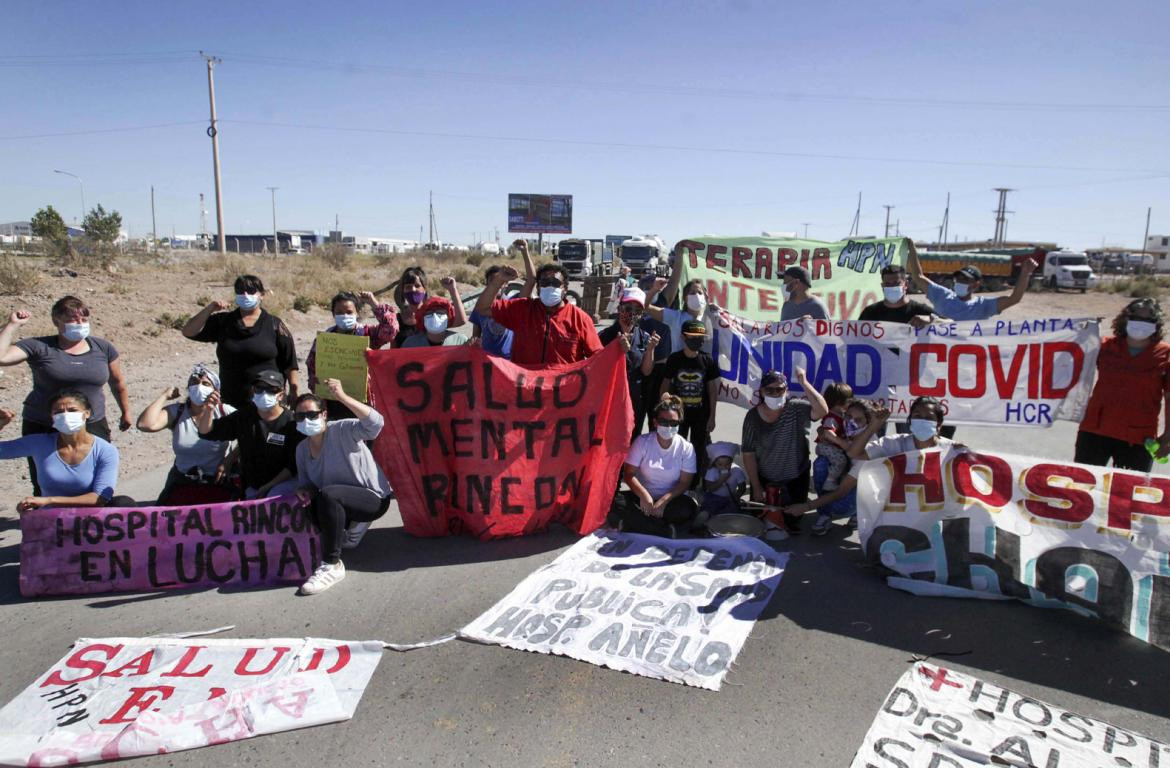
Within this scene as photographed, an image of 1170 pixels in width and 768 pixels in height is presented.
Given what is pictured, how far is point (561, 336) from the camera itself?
216 inches

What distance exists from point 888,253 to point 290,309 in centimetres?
1600

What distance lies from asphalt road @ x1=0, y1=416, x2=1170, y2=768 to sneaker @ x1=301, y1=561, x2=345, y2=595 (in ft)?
0.29

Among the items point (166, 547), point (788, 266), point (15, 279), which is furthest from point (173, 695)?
point (15, 279)

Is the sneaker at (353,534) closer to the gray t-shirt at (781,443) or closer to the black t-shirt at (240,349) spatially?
the black t-shirt at (240,349)

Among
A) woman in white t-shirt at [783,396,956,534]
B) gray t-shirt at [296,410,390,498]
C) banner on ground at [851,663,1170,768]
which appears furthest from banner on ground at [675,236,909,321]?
banner on ground at [851,663,1170,768]

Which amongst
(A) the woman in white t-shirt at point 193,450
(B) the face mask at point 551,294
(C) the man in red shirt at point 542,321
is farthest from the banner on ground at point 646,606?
(A) the woman in white t-shirt at point 193,450

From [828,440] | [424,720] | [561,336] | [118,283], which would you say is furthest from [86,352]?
[118,283]

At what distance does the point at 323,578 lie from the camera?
14.8 ft

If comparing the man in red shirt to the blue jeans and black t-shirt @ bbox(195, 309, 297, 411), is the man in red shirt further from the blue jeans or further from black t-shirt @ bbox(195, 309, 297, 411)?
the blue jeans

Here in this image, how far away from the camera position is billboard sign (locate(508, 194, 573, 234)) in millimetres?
57500

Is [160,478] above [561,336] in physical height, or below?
below

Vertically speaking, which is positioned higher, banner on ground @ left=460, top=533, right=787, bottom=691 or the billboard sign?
the billboard sign

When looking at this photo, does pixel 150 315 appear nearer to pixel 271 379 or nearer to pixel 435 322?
A: pixel 435 322

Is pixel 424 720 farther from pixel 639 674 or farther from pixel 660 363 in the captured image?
pixel 660 363
